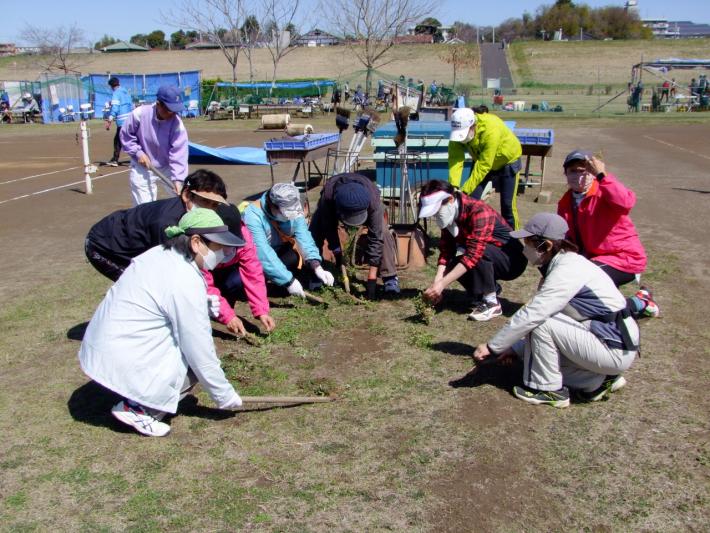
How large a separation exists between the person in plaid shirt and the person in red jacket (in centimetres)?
72

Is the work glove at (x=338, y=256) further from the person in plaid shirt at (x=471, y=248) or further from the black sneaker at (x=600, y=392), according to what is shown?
the black sneaker at (x=600, y=392)

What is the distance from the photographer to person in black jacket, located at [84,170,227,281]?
4391 mm

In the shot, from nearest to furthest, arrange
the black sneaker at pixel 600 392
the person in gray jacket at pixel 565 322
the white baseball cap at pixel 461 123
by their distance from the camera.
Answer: the person in gray jacket at pixel 565 322 < the black sneaker at pixel 600 392 < the white baseball cap at pixel 461 123

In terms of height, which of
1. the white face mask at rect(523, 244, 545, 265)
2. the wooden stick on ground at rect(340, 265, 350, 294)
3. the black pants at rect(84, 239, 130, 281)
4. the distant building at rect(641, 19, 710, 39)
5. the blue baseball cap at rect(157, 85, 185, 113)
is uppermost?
the distant building at rect(641, 19, 710, 39)

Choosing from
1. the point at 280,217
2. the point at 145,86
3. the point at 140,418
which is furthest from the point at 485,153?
the point at 145,86

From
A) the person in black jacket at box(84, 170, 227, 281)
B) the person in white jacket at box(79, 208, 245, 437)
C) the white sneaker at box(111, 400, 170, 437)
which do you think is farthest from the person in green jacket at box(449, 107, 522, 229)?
the white sneaker at box(111, 400, 170, 437)

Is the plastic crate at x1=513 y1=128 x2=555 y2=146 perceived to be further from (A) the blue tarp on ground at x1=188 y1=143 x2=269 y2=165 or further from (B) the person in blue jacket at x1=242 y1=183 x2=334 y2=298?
(B) the person in blue jacket at x1=242 y1=183 x2=334 y2=298

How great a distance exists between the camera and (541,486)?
124 inches

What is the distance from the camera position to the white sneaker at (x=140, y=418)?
3.56 meters

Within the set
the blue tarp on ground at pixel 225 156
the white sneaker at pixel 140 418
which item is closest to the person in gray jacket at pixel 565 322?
the white sneaker at pixel 140 418

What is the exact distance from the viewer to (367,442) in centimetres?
357

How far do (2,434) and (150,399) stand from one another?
3.15ft

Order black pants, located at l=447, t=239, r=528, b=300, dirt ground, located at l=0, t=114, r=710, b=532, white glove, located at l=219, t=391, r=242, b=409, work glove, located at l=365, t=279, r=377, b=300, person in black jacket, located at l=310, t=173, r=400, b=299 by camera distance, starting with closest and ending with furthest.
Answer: dirt ground, located at l=0, t=114, r=710, b=532 → white glove, located at l=219, t=391, r=242, b=409 → black pants, located at l=447, t=239, r=528, b=300 → person in black jacket, located at l=310, t=173, r=400, b=299 → work glove, located at l=365, t=279, r=377, b=300

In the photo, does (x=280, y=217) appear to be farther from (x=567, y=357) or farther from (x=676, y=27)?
(x=676, y=27)
